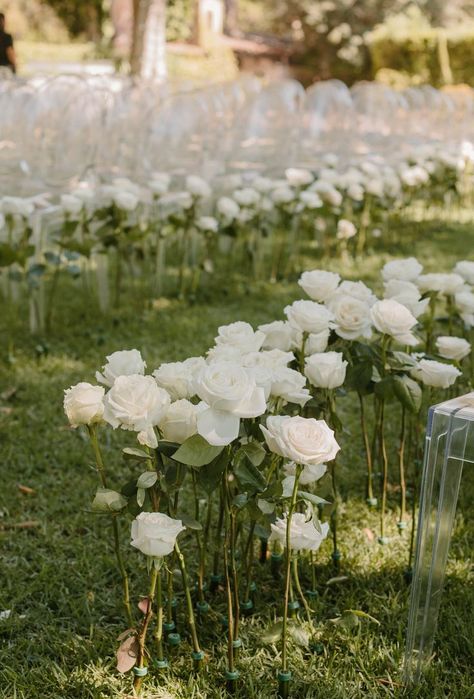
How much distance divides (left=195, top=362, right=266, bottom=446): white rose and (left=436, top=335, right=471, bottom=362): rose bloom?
0.98 metres

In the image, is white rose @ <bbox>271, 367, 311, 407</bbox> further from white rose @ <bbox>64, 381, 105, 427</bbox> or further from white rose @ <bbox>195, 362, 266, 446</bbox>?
white rose @ <bbox>64, 381, 105, 427</bbox>

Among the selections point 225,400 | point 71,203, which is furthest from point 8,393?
point 225,400

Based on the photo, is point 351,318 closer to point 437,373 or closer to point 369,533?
point 437,373

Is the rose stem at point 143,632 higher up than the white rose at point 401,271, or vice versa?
the white rose at point 401,271

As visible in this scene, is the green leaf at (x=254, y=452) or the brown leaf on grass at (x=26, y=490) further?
the brown leaf on grass at (x=26, y=490)

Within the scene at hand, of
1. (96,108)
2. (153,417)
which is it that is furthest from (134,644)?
(96,108)

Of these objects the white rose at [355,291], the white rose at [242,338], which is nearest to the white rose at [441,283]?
the white rose at [355,291]

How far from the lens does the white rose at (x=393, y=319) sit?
2119 mm

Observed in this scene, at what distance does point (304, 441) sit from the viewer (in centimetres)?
163

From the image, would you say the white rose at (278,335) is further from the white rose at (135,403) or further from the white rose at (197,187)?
the white rose at (197,187)

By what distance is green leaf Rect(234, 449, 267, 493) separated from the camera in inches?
69.1

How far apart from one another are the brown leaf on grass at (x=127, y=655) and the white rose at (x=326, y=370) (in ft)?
2.28

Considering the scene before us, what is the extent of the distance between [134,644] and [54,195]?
3235 millimetres

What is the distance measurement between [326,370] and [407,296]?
441mm
